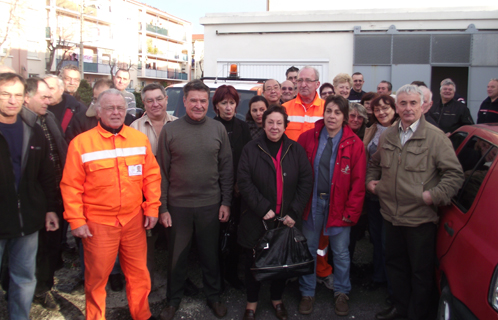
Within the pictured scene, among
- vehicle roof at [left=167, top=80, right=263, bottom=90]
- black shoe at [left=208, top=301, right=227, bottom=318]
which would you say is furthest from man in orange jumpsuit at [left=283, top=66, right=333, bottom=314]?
vehicle roof at [left=167, top=80, right=263, bottom=90]

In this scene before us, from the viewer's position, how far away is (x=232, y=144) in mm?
3984

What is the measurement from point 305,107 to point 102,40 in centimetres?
4235

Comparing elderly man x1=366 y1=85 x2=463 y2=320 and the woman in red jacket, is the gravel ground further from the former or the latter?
elderly man x1=366 y1=85 x2=463 y2=320

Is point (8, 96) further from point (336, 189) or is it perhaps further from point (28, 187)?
point (336, 189)

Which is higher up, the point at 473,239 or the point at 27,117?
the point at 27,117

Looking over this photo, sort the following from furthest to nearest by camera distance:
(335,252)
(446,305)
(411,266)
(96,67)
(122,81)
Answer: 1. (96,67)
2. (122,81)
3. (335,252)
4. (411,266)
5. (446,305)

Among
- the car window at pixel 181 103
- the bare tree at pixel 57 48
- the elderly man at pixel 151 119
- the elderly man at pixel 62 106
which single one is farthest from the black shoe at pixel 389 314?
the bare tree at pixel 57 48

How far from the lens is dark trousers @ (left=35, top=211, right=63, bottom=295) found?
11.1 feet

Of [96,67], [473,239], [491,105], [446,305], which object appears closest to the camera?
[473,239]

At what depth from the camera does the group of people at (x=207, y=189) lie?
9.46ft

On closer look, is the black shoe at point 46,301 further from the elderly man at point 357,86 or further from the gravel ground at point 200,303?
the elderly man at point 357,86

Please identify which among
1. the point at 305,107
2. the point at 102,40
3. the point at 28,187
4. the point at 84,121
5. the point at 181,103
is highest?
the point at 102,40

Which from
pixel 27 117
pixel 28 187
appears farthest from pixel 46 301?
pixel 27 117

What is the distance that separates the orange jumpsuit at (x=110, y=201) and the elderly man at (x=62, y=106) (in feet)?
4.88
